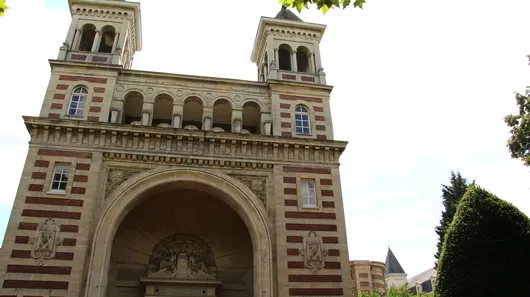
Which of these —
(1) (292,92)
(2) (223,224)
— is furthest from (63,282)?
(1) (292,92)

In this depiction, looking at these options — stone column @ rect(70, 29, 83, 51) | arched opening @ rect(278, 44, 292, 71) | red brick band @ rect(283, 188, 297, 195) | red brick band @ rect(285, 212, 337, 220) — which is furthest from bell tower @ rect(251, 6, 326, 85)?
stone column @ rect(70, 29, 83, 51)

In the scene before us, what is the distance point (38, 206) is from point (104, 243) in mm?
3329

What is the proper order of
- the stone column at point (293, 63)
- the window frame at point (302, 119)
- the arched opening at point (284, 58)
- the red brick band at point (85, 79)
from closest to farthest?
the red brick band at point (85, 79) → the window frame at point (302, 119) → the stone column at point (293, 63) → the arched opening at point (284, 58)

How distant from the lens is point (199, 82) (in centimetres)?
2325

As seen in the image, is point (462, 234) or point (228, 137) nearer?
point (462, 234)

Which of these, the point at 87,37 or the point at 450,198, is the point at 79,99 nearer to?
the point at 87,37

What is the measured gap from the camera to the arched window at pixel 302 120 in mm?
22703

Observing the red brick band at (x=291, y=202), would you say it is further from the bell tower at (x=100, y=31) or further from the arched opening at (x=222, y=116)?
the bell tower at (x=100, y=31)

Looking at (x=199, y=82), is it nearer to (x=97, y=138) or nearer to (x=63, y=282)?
(x=97, y=138)

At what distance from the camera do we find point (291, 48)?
84.9ft

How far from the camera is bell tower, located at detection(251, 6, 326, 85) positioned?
81.3ft

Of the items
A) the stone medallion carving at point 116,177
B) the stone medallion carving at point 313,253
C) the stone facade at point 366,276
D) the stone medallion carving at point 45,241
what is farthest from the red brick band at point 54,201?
the stone facade at point 366,276

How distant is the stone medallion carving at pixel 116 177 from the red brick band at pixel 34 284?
4.21 m

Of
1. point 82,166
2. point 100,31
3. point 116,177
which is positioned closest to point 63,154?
point 82,166
